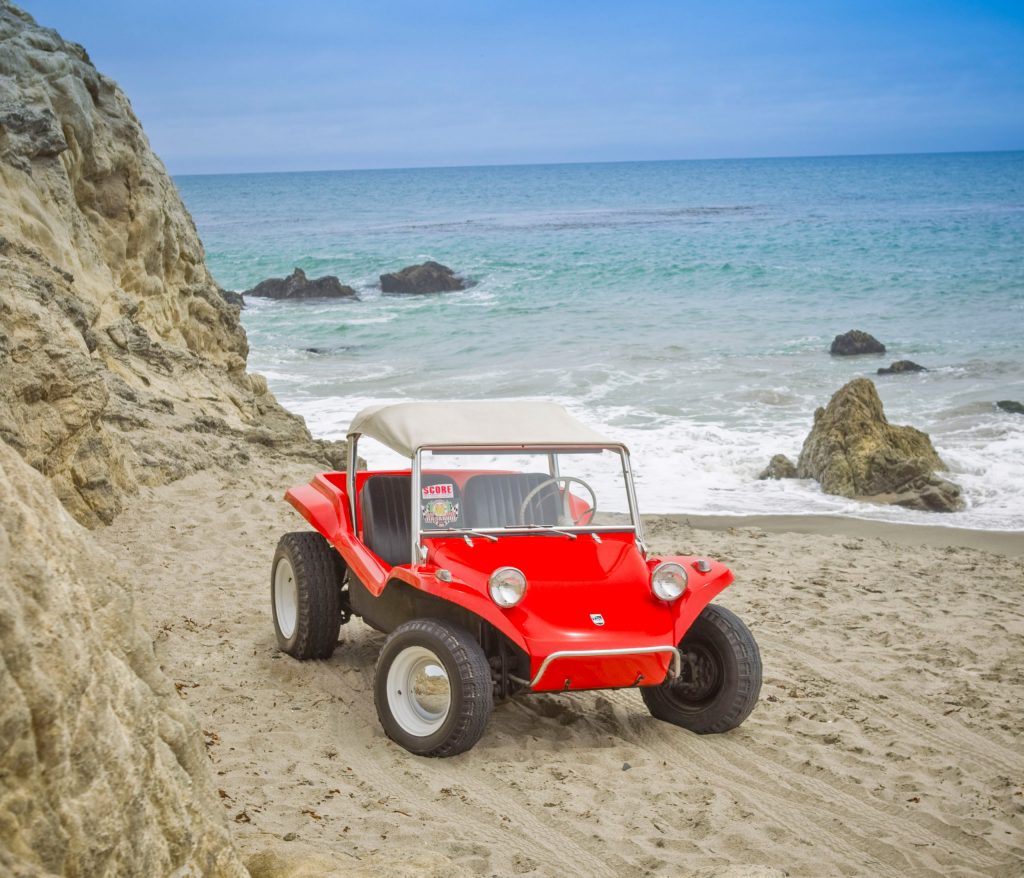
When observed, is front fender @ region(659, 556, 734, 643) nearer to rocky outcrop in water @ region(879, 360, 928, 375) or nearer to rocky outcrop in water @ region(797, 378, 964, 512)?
rocky outcrop in water @ region(797, 378, 964, 512)

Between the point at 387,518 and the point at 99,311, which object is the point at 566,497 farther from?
the point at 99,311

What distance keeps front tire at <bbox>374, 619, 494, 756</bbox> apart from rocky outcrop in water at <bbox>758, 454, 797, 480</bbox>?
8.51 metres

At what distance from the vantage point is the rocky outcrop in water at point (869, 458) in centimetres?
1209

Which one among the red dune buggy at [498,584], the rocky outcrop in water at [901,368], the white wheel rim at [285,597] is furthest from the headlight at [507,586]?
the rocky outcrop in water at [901,368]

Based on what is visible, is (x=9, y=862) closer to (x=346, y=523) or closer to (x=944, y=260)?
(x=346, y=523)

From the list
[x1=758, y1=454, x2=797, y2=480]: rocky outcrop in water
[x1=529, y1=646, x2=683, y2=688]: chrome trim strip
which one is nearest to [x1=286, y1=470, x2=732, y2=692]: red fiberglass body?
[x1=529, y1=646, x2=683, y2=688]: chrome trim strip

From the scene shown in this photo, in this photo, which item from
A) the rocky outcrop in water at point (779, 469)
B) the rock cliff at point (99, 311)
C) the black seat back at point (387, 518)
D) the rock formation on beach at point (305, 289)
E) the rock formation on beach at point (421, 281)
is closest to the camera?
the black seat back at point (387, 518)

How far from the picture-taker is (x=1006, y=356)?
2277 cm

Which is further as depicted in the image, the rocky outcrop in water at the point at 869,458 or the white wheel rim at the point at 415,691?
the rocky outcrop in water at the point at 869,458

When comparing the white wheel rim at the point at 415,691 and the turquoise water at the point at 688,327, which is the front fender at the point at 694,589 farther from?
the turquoise water at the point at 688,327

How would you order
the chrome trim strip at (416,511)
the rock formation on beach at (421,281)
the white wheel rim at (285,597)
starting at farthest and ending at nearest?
the rock formation on beach at (421,281) < the white wheel rim at (285,597) < the chrome trim strip at (416,511)

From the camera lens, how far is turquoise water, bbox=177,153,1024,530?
595 inches

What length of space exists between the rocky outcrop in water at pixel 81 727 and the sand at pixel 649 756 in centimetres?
75

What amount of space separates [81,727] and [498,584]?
288cm
